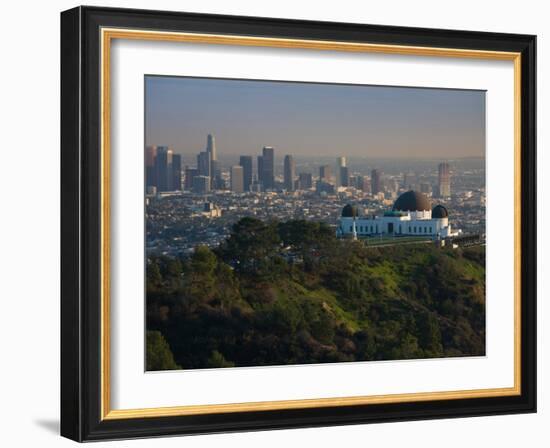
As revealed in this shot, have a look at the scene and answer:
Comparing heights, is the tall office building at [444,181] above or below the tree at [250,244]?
above

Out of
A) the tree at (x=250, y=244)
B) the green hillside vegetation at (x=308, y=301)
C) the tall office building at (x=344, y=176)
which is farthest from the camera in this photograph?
the tall office building at (x=344, y=176)

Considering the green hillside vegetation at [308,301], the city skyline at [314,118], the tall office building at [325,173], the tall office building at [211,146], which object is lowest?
the green hillside vegetation at [308,301]

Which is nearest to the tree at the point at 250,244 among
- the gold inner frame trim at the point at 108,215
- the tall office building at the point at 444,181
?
the gold inner frame trim at the point at 108,215

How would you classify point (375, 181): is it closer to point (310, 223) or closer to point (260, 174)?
point (310, 223)

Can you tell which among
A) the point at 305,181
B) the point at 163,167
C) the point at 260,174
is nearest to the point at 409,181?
the point at 305,181

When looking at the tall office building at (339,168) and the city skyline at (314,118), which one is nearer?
the city skyline at (314,118)

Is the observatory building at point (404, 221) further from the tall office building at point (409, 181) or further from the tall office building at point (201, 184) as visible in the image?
the tall office building at point (201, 184)

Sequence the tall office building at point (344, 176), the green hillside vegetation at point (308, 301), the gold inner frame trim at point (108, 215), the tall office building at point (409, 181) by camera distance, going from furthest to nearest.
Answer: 1. the tall office building at point (409, 181)
2. the tall office building at point (344, 176)
3. the green hillside vegetation at point (308, 301)
4. the gold inner frame trim at point (108, 215)
